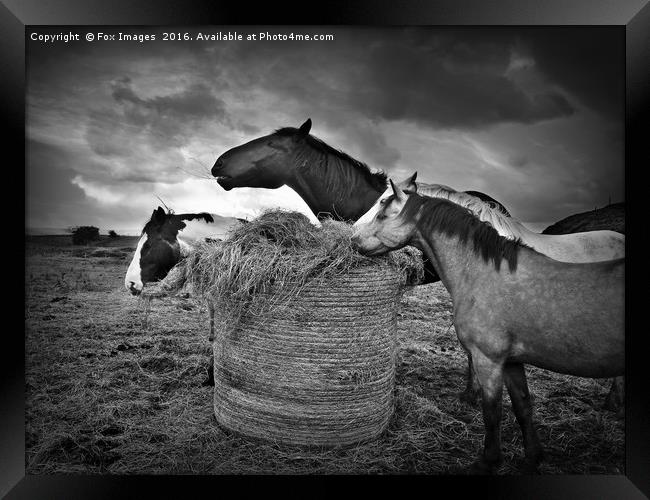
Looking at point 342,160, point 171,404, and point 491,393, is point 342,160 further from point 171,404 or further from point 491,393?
point 171,404

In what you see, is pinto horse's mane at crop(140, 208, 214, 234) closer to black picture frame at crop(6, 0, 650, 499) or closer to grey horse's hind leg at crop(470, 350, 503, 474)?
black picture frame at crop(6, 0, 650, 499)

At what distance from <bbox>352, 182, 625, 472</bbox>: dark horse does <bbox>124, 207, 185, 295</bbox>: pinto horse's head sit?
6.96 feet

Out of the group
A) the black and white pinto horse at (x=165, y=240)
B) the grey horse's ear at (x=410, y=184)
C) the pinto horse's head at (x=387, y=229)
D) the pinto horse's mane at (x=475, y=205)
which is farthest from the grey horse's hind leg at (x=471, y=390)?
the black and white pinto horse at (x=165, y=240)

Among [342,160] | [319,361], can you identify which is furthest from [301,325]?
[342,160]

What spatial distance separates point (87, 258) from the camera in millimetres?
4055


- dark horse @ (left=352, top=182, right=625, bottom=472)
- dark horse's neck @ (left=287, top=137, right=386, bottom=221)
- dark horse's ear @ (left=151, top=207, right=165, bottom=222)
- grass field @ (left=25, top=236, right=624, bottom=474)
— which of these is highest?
dark horse's neck @ (left=287, top=137, right=386, bottom=221)

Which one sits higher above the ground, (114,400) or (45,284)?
(45,284)

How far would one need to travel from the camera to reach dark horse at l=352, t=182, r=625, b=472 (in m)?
2.21

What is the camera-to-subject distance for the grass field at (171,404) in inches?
106

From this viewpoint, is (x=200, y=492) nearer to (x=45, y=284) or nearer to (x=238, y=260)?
(x=238, y=260)

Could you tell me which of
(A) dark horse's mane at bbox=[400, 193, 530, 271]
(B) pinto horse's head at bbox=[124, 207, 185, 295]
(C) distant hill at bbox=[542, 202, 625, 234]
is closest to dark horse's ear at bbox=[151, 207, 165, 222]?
(B) pinto horse's head at bbox=[124, 207, 185, 295]
